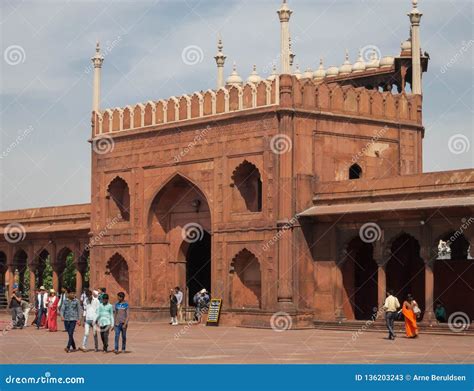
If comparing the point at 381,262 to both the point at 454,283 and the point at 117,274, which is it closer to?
the point at 454,283

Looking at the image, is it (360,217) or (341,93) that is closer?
(360,217)

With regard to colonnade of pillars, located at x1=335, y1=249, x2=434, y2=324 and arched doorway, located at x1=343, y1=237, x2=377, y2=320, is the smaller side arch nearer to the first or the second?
arched doorway, located at x1=343, y1=237, x2=377, y2=320

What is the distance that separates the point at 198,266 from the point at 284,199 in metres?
7.22

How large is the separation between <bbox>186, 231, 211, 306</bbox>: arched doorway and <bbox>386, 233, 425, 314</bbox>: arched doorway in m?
6.44

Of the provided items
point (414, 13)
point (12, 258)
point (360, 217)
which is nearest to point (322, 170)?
point (360, 217)

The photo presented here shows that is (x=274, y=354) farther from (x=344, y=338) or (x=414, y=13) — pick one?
(x=414, y=13)

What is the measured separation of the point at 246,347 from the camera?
19.6 metres

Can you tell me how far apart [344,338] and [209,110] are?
28.7 feet

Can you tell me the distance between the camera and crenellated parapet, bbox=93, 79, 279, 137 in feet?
89.0

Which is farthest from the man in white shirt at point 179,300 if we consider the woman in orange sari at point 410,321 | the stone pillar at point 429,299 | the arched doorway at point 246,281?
the woman in orange sari at point 410,321

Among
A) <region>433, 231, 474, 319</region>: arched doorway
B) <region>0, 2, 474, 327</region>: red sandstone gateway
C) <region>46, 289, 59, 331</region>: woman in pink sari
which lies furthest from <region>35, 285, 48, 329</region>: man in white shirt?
<region>433, 231, 474, 319</region>: arched doorway

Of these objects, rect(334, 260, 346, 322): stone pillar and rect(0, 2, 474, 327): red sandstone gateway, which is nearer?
rect(0, 2, 474, 327): red sandstone gateway

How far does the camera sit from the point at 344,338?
22.3 meters

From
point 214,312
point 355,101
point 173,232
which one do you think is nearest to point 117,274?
point 173,232
